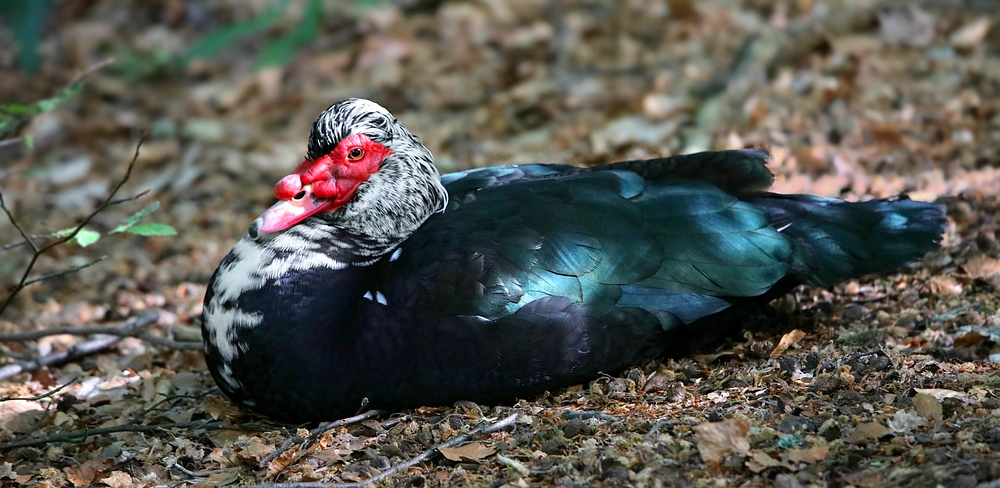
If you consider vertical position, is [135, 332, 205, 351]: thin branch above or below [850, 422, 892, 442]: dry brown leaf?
below

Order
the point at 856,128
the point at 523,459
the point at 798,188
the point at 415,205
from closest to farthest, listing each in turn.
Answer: the point at 523,459
the point at 415,205
the point at 798,188
the point at 856,128

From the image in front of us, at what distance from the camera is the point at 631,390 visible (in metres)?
3.53

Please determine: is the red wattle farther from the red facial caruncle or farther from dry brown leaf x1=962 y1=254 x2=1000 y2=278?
dry brown leaf x1=962 y1=254 x2=1000 y2=278

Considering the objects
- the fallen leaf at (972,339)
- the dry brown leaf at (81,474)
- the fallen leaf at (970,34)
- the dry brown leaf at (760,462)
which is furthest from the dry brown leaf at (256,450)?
the fallen leaf at (970,34)

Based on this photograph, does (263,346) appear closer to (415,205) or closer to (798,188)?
(415,205)

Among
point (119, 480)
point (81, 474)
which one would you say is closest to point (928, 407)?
point (119, 480)

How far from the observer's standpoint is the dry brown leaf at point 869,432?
287 cm

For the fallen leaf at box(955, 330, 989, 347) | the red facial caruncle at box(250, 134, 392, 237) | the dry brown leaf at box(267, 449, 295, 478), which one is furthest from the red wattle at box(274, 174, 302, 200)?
the fallen leaf at box(955, 330, 989, 347)

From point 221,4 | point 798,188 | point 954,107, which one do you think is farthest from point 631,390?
point 221,4

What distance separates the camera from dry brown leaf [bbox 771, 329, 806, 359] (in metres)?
3.72

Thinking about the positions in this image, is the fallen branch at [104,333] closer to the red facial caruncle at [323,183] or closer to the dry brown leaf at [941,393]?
the red facial caruncle at [323,183]

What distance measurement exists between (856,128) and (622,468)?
3972mm

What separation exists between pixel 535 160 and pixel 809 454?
386 cm

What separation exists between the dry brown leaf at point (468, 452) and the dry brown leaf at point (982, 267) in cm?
227
